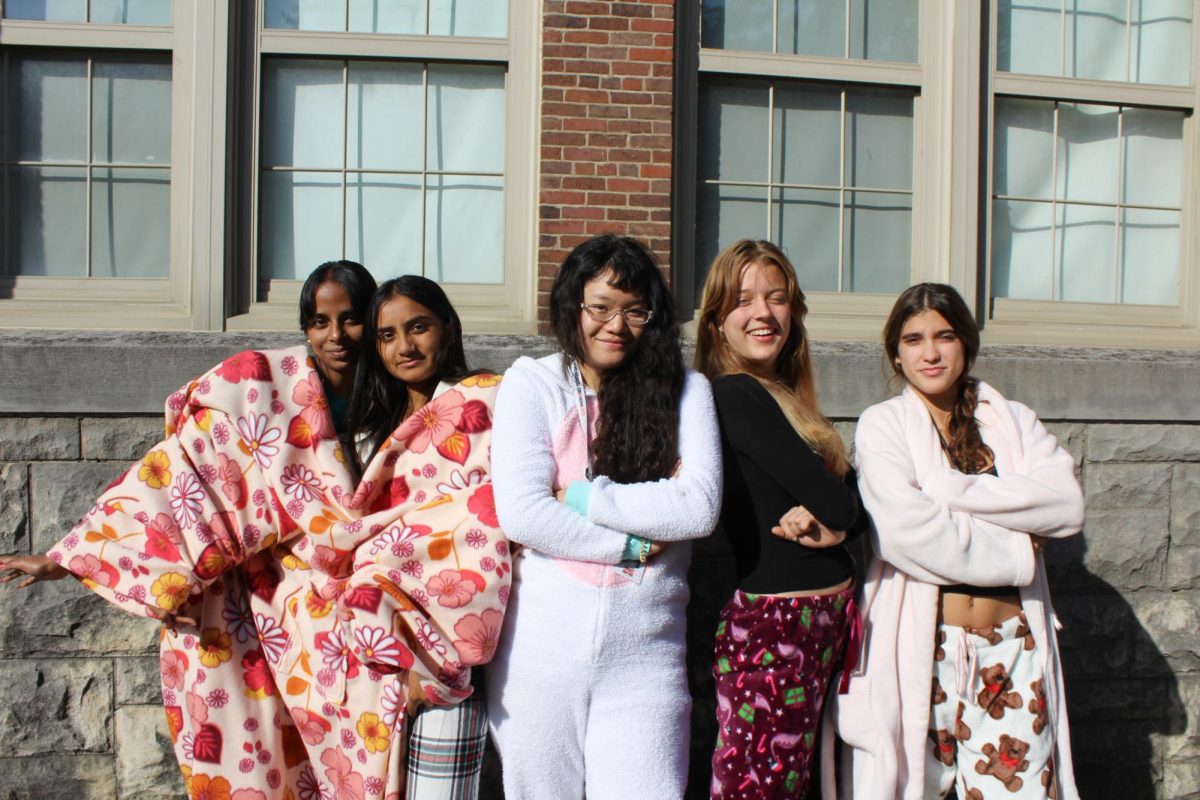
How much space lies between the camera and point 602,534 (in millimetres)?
2307

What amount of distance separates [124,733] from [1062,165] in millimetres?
4750

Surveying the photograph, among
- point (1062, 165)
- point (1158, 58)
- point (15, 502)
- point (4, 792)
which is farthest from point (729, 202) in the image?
point (4, 792)

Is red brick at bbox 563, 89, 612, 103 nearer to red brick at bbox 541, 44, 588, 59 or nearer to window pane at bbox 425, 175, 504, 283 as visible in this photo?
red brick at bbox 541, 44, 588, 59

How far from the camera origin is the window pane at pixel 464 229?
4.32 metres

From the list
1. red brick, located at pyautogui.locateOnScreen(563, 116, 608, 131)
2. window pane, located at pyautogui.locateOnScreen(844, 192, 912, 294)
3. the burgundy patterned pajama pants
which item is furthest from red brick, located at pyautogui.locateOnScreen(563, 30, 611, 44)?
the burgundy patterned pajama pants

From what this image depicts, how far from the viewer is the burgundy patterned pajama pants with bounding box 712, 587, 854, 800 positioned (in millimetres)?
2555

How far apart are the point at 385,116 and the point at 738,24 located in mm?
1647

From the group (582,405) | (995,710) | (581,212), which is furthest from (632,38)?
(995,710)

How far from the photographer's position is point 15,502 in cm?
355

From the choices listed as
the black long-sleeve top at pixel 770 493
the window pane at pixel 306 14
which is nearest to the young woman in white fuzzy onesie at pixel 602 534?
the black long-sleeve top at pixel 770 493

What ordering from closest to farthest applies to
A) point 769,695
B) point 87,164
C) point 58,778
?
point 769,695 → point 58,778 → point 87,164

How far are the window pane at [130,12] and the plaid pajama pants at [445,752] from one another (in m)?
3.25

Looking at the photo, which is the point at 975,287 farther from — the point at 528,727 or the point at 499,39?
the point at 528,727

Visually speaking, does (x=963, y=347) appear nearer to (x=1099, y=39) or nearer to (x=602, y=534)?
(x=602, y=534)
